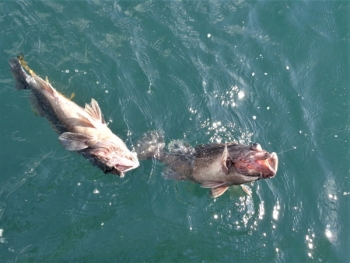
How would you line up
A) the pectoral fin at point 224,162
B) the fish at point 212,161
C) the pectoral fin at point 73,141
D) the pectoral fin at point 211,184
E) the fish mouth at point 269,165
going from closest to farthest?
the fish mouth at point 269,165, the fish at point 212,161, the pectoral fin at point 224,162, the pectoral fin at point 211,184, the pectoral fin at point 73,141

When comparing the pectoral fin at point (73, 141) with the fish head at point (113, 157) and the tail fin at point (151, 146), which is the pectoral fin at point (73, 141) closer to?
the fish head at point (113, 157)

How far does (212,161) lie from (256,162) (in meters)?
0.93

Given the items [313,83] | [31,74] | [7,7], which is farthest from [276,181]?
[7,7]

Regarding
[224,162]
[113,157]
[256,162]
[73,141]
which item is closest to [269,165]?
[256,162]

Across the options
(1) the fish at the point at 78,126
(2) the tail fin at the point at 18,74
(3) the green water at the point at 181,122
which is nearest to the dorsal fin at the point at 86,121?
(1) the fish at the point at 78,126

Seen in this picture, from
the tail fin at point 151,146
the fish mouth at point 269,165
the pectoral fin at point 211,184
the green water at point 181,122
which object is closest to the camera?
the fish mouth at point 269,165

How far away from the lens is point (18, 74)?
6867 millimetres

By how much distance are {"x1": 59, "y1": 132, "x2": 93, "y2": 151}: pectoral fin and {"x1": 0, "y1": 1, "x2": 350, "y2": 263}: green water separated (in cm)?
Result: 104

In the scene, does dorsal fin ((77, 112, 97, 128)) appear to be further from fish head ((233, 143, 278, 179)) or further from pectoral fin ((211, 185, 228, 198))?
fish head ((233, 143, 278, 179))

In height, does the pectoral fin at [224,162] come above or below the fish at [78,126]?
above

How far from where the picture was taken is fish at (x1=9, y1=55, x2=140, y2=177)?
5.72 m

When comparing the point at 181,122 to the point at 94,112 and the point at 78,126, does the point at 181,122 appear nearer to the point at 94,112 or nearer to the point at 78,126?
the point at 94,112

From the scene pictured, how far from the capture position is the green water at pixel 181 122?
6.61m

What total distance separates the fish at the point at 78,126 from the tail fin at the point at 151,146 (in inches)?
24.5
